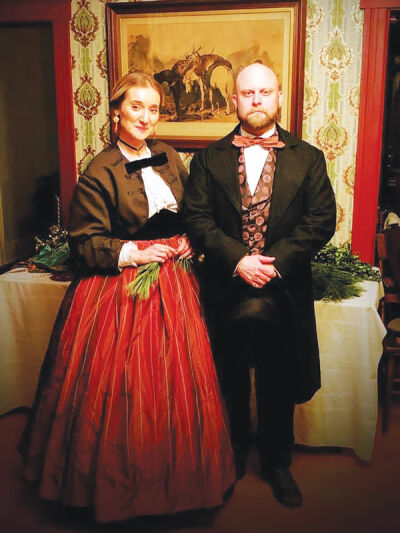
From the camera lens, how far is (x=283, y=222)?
7.33 ft

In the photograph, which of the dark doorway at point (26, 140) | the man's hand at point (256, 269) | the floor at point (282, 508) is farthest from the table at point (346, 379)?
the dark doorway at point (26, 140)

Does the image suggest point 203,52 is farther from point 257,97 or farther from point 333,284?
point 333,284

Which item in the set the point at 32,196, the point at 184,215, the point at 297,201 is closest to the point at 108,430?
the point at 184,215

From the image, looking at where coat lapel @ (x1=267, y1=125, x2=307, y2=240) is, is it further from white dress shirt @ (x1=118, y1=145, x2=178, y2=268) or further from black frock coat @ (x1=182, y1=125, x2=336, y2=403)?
white dress shirt @ (x1=118, y1=145, x2=178, y2=268)

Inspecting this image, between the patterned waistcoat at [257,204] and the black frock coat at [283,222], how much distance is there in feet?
0.09

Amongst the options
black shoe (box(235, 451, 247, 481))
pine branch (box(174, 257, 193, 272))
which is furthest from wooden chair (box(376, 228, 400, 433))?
pine branch (box(174, 257, 193, 272))

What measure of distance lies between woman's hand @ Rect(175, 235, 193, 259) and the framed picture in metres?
0.90

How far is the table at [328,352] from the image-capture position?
2572 mm

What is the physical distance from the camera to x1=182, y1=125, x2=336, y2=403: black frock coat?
2.21 meters

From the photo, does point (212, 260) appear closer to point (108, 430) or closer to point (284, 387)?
point (284, 387)

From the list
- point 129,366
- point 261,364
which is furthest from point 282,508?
point 129,366

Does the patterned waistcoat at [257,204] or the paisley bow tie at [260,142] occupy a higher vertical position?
the paisley bow tie at [260,142]

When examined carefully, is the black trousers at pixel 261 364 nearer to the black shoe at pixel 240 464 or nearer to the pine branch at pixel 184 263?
the black shoe at pixel 240 464

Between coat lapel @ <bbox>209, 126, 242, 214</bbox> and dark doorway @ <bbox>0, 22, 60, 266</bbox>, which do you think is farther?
dark doorway @ <bbox>0, 22, 60, 266</bbox>
